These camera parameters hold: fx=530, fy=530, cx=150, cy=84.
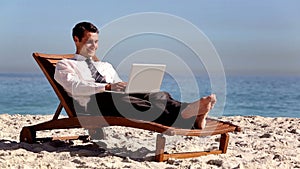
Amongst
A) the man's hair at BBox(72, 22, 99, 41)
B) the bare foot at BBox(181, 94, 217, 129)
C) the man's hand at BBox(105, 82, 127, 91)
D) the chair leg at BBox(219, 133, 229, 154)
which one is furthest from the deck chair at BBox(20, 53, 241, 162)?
the man's hair at BBox(72, 22, 99, 41)

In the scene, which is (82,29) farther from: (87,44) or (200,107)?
(200,107)

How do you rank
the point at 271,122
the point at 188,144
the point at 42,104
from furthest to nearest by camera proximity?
the point at 42,104 < the point at 271,122 < the point at 188,144

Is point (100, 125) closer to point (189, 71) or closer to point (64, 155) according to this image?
point (64, 155)

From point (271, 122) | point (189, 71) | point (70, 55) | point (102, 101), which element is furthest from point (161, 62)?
point (271, 122)

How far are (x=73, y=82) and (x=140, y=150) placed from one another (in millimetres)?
833

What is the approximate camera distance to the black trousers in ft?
13.3

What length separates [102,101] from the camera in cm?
427

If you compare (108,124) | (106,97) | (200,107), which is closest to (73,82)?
(106,97)

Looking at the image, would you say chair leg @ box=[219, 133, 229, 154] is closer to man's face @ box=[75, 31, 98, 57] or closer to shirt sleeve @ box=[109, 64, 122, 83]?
shirt sleeve @ box=[109, 64, 122, 83]

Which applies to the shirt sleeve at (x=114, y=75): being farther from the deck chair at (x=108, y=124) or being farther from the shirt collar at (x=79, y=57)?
the deck chair at (x=108, y=124)

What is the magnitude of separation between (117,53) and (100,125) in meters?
0.64

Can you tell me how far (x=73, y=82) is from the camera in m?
4.30

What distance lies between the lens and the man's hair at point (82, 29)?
4445 mm

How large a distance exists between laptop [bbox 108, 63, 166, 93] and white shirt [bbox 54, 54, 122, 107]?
27 cm
